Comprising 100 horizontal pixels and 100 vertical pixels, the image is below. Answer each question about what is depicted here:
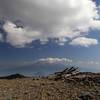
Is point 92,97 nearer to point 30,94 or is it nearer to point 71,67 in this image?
point 30,94

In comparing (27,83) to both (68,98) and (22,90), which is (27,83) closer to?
(22,90)

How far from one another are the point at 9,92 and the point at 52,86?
4149 mm

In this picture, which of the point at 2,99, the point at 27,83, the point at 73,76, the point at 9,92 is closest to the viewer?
the point at 2,99

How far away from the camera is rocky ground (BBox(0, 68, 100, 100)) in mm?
24453

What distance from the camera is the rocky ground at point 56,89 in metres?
24.5

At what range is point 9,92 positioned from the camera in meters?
25.5

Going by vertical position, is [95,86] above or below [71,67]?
below

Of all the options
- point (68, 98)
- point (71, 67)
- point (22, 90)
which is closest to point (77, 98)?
point (68, 98)

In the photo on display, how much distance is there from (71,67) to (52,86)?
620 centimetres

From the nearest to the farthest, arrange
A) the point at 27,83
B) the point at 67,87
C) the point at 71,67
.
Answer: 1. the point at 67,87
2. the point at 27,83
3. the point at 71,67

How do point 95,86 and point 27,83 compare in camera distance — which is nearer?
point 95,86

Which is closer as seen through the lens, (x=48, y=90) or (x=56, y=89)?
(x=48, y=90)

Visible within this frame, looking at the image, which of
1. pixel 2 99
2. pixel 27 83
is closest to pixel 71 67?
pixel 27 83

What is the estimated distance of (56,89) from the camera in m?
26.7
